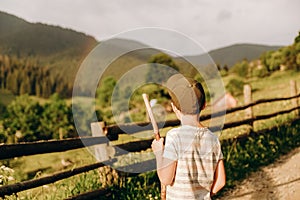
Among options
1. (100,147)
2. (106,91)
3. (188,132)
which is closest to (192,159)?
(188,132)

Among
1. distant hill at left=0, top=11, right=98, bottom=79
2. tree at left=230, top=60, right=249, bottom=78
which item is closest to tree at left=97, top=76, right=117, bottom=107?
tree at left=230, top=60, right=249, bottom=78

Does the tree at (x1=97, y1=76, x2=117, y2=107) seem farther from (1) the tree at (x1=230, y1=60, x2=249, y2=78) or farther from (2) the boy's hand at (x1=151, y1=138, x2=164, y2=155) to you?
(2) the boy's hand at (x1=151, y1=138, x2=164, y2=155)

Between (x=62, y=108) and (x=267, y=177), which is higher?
(x=62, y=108)

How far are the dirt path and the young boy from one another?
305 centimetres

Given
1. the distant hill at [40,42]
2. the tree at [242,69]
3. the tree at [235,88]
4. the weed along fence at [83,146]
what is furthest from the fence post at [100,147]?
the distant hill at [40,42]

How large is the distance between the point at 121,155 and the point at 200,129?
2.96 m

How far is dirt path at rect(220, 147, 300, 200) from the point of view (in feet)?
17.8

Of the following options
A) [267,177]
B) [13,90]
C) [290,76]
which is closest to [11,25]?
[13,90]

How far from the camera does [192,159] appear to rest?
8.11 feet

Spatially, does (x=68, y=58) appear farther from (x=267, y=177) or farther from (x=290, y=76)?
(x=267, y=177)

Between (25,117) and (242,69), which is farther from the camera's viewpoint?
(242,69)

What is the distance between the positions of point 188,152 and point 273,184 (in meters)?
3.88

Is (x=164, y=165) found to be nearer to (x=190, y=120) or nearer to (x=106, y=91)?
(x=190, y=120)

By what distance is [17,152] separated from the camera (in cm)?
378
